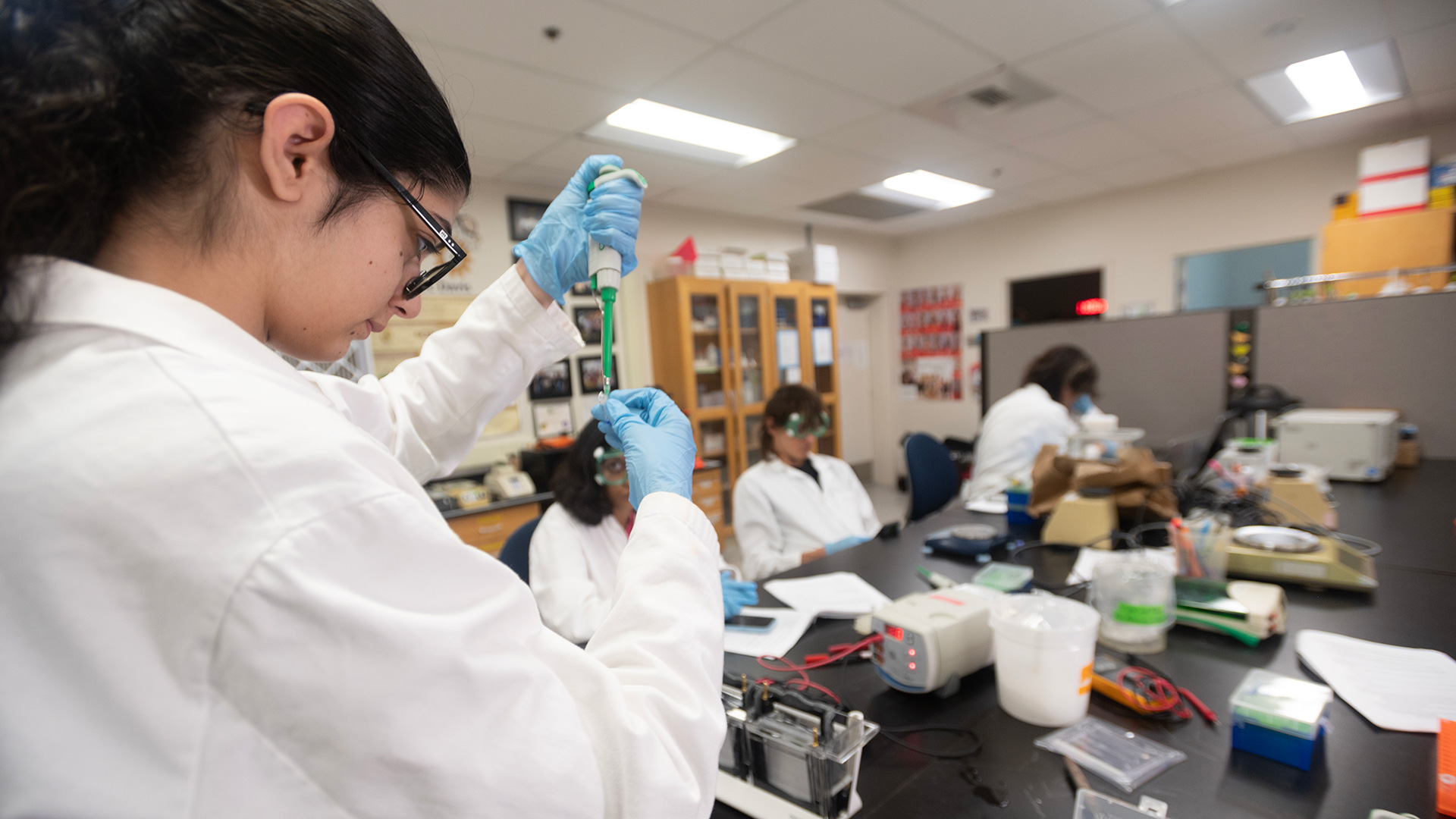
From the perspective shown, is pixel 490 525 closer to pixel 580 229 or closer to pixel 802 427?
pixel 802 427

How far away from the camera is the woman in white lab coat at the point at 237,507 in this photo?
35 cm

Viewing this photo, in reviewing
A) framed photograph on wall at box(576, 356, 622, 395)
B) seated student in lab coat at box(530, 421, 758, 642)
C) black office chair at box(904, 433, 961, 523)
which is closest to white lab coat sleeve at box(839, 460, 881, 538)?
black office chair at box(904, 433, 961, 523)

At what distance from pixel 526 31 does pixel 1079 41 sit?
6.55 ft

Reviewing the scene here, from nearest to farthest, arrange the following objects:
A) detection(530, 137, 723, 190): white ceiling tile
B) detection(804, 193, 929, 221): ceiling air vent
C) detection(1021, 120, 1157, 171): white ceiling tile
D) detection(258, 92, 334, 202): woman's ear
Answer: detection(258, 92, 334, 202): woman's ear < detection(530, 137, 723, 190): white ceiling tile < detection(1021, 120, 1157, 171): white ceiling tile < detection(804, 193, 929, 221): ceiling air vent

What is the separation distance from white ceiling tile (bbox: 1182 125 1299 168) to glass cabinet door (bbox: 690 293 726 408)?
2990 mm

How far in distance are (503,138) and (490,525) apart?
1.86 m

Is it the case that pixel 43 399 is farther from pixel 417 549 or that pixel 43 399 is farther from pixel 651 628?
pixel 651 628

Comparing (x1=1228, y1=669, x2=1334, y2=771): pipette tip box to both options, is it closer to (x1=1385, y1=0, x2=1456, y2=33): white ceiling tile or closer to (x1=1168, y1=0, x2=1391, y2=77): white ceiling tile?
(x1=1168, y1=0, x2=1391, y2=77): white ceiling tile

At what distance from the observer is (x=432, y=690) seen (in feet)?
1.33

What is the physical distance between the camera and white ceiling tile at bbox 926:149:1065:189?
365 centimetres

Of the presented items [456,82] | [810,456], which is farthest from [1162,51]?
[456,82]

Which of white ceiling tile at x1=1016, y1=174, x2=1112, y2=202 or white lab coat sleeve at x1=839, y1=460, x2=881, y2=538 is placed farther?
white ceiling tile at x1=1016, y1=174, x2=1112, y2=202

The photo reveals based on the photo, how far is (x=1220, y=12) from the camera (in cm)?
220

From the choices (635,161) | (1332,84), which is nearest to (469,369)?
(635,161)
